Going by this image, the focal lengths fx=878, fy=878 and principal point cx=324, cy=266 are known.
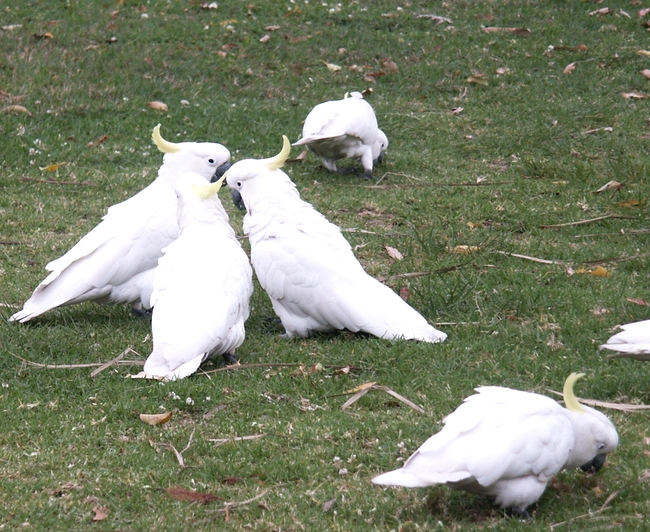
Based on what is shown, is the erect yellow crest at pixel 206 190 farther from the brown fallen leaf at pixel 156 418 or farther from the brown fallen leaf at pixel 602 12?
the brown fallen leaf at pixel 602 12

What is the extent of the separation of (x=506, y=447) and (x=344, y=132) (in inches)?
157

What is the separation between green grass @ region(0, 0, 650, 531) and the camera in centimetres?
295

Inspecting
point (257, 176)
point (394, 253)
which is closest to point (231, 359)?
point (257, 176)

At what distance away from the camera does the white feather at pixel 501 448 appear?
8.15ft

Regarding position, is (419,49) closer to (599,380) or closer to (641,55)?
(641,55)

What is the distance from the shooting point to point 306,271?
4125 mm

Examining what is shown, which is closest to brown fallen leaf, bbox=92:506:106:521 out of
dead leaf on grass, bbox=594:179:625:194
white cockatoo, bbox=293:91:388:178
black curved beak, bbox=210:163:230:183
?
black curved beak, bbox=210:163:230:183

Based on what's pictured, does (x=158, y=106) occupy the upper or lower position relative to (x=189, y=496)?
lower

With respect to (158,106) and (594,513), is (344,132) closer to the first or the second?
(158,106)

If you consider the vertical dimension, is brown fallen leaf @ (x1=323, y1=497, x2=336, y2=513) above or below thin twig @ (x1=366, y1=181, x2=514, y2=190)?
above

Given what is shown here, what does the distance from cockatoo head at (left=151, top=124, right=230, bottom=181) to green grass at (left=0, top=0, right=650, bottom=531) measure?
0.77 m

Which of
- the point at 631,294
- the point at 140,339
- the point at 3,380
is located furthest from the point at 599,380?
the point at 3,380

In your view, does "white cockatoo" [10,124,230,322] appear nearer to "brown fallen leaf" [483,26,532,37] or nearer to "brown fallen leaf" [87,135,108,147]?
"brown fallen leaf" [87,135,108,147]

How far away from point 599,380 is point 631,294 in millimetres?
1013
